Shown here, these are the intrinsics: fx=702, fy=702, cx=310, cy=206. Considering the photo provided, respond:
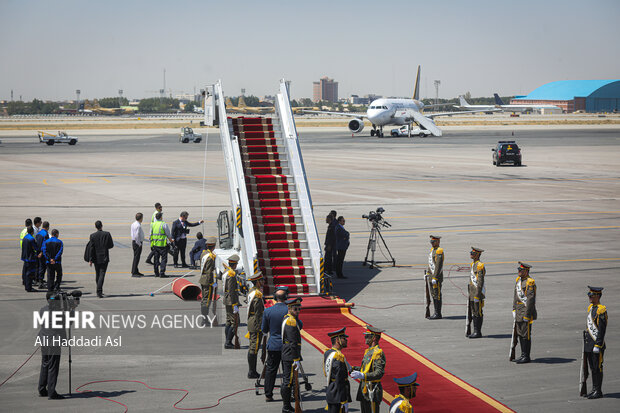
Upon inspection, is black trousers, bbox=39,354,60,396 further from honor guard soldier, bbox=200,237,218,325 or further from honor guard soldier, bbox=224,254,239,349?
honor guard soldier, bbox=200,237,218,325

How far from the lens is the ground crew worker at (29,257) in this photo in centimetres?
1958

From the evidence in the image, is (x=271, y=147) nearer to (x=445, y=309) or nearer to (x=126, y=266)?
(x=126, y=266)

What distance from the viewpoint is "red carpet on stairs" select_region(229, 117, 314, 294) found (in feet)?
64.8

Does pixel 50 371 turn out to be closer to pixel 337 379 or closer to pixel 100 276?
pixel 337 379

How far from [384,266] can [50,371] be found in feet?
43.8

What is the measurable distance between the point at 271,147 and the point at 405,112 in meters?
71.0

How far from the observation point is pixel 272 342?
12102mm

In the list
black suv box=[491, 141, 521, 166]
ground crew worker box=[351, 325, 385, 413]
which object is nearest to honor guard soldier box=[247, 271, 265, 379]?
ground crew worker box=[351, 325, 385, 413]

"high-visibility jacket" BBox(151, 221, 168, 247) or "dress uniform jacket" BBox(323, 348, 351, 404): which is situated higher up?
"high-visibility jacket" BBox(151, 221, 168, 247)

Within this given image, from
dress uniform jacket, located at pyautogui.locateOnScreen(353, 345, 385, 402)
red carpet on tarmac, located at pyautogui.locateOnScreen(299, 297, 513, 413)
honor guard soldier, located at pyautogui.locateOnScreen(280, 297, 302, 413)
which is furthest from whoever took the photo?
red carpet on tarmac, located at pyautogui.locateOnScreen(299, 297, 513, 413)

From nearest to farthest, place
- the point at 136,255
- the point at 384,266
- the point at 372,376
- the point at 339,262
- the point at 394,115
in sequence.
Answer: the point at 372,376, the point at 136,255, the point at 339,262, the point at 384,266, the point at 394,115

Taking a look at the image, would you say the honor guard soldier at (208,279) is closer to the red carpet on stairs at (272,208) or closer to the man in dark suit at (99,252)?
the red carpet on stairs at (272,208)

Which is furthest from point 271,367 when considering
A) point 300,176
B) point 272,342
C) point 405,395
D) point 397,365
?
point 300,176

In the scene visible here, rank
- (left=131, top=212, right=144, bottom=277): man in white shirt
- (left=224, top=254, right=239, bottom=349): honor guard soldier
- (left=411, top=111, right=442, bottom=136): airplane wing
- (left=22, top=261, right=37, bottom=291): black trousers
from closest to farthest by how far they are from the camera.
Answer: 1. (left=224, top=254, right=239, bottom=349): honor guard soldier
2. (left=22, top=261, right=37, bottom=291): black trousers
3. (left=131, top=212, right=144, bottom=277): man in white shirt
4. (left=411, top=111, right=442, bottom=136): airplane wing
